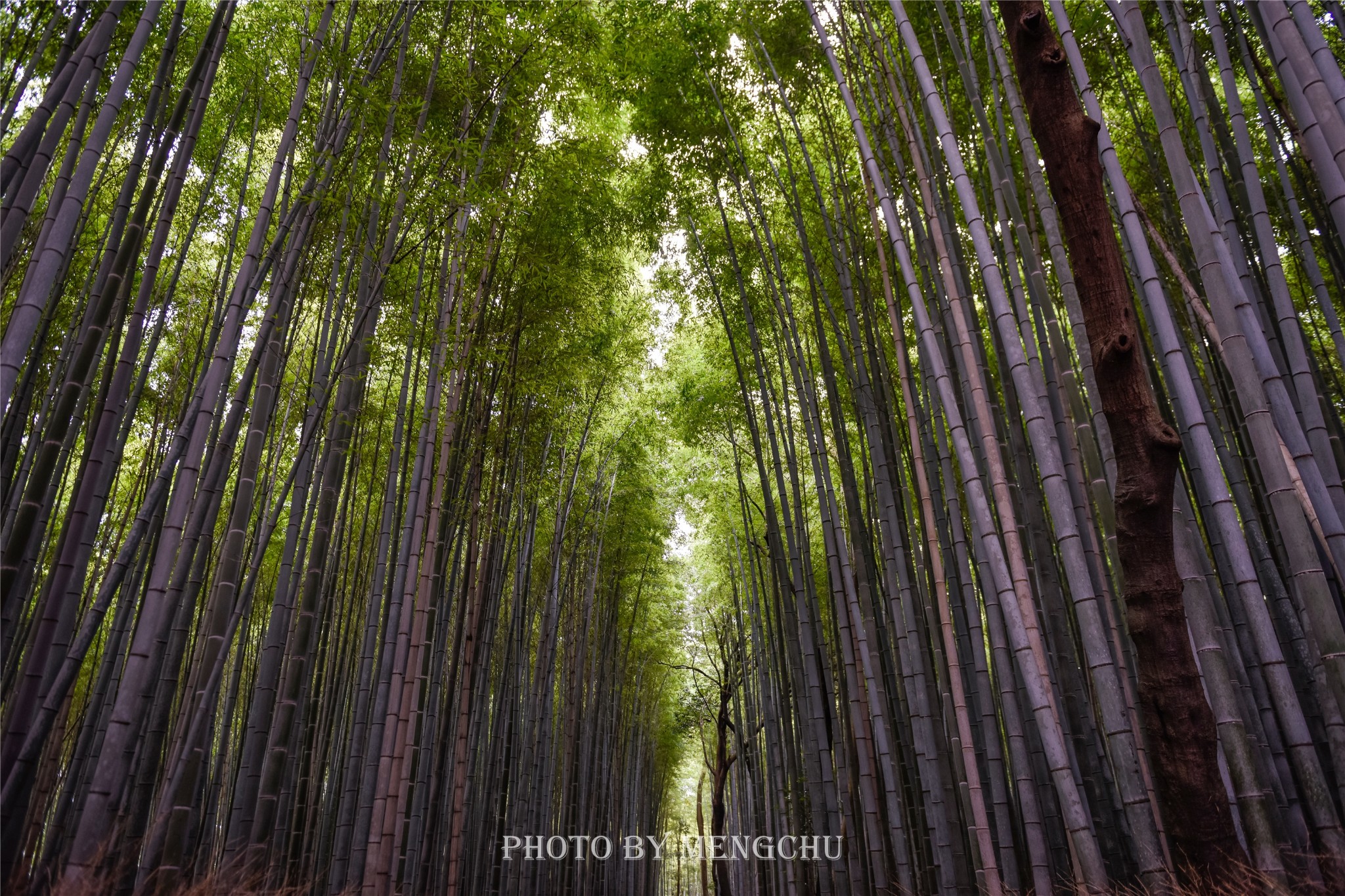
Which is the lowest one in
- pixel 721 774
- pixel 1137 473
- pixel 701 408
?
pixel 721 774

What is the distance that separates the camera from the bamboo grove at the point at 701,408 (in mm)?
1895

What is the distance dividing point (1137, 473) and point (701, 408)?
17.8ft

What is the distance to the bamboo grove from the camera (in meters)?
1.89

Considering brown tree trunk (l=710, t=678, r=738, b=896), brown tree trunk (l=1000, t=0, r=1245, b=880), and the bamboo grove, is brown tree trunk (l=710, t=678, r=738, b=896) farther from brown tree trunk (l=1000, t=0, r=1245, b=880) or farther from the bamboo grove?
brown tree trunk (l=1000, t=0, r=1245, b=880)

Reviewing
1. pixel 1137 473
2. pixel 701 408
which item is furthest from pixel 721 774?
pixel 1137 473

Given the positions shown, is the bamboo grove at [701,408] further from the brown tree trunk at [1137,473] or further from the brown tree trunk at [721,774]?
the brown tree trunk at [721,774]

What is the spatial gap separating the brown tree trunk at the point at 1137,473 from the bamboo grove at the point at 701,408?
0.4 inches

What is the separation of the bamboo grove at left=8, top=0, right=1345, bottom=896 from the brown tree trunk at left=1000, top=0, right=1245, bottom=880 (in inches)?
0.4

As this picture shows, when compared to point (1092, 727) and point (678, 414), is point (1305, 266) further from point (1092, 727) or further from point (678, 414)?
point (678, 414)

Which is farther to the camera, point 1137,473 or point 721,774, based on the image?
point 721,774

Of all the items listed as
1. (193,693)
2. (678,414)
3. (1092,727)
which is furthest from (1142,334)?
(678,414)

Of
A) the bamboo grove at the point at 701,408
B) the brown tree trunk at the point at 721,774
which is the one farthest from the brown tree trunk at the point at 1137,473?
the brown tree trunk at the point at 721,774

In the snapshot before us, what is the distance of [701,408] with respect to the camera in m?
7.18

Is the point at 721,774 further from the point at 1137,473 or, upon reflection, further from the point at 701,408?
the point at 1137,473
